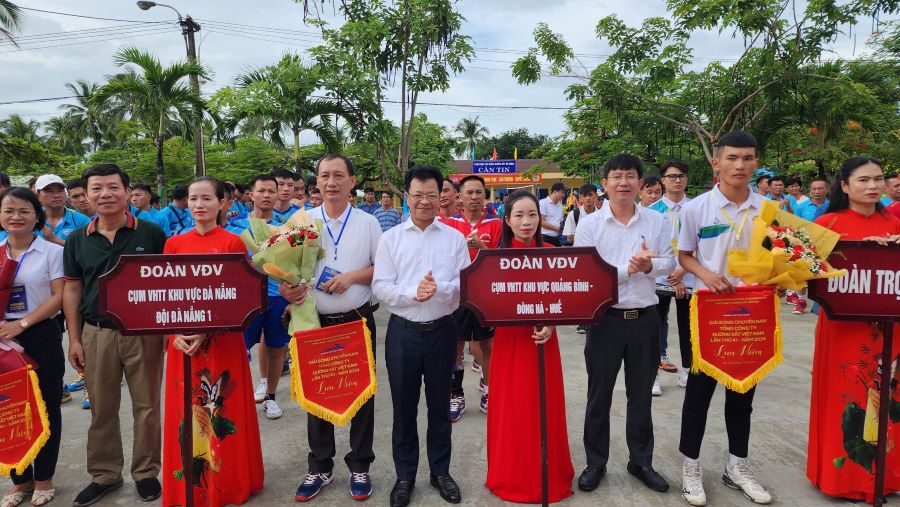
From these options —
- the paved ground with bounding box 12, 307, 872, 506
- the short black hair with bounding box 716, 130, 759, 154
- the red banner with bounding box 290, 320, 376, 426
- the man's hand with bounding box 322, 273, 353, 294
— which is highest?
the short black hair with bounding box 716, 130, 759, 154

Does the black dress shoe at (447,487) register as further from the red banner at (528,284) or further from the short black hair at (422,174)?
the short black hair at (422,174)

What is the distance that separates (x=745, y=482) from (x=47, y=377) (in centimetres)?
421

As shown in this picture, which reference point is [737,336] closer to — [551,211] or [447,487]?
[447,487]

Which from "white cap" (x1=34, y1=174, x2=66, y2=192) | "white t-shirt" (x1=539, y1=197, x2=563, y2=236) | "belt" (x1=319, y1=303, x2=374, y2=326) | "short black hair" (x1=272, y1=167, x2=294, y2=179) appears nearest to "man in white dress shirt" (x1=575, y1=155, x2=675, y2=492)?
"belt" (x1=319, y1=303, x2=374, y2=326)

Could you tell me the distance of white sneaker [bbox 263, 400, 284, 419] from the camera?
14.2ft

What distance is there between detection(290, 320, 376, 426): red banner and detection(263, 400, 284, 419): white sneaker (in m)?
1.58

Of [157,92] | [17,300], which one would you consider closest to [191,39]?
[157,92]

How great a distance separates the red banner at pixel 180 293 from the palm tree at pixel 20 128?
111 ft

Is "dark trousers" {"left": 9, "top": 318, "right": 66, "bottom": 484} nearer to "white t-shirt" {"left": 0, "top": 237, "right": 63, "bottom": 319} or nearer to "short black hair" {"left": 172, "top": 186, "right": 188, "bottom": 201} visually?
"white t-shirt" {"left": 0, "top": 237, "right": 63, "bottom": 319}

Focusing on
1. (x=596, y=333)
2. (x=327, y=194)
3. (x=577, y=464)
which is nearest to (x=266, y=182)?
(x=327, y=194)

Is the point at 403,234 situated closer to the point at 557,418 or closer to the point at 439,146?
the point at 557,418

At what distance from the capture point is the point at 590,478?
3164 millimetres

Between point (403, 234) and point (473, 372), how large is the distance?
2.87 metres

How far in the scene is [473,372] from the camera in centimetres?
551
